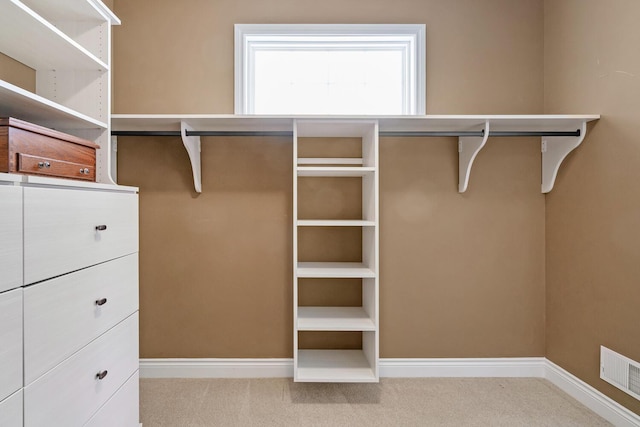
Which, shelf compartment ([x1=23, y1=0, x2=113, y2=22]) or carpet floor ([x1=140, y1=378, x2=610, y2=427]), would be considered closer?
shelf compartment ([x1=23, y1=0, x2=113, y2=22])

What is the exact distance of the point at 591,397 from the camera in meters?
1.97

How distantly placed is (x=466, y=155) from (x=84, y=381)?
2.13m

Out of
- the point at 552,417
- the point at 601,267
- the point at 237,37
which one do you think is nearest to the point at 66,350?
the point at 237,37

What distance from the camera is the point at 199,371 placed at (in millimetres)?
2324

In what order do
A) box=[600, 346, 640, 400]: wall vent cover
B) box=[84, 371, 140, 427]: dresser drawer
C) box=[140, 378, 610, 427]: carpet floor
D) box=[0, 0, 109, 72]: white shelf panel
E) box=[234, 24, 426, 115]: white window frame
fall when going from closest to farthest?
box=[0, 0, 109, 72]: white shelf panel → box=[84, 371, 140, 427]: dresser drawer → box=[600, 346, 640, 400]: wall vent cover → box=[140, 378, 610, 427]: carpet floor → box=[234, 24, 426, 115]: white window frame

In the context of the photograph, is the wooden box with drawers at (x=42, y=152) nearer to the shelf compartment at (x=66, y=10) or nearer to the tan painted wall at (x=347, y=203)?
the shelf compartment at (x=66, y=10)

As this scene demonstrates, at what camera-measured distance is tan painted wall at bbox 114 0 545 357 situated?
232 cm

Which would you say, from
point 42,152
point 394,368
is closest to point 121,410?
point 42,152

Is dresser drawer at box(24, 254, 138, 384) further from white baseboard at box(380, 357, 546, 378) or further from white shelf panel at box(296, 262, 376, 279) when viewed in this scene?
white baseboard at box(380, 357, 546, 378)

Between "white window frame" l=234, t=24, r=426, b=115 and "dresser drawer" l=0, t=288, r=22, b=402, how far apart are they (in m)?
1.60

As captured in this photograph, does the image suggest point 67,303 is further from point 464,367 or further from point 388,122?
point 464,367

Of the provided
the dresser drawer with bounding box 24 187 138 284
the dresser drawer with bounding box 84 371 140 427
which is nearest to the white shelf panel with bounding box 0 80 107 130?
the dresser drawer with bounding box 24 187 138 284

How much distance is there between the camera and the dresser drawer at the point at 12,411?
940mm

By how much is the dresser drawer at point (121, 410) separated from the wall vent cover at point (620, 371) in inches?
86.8
